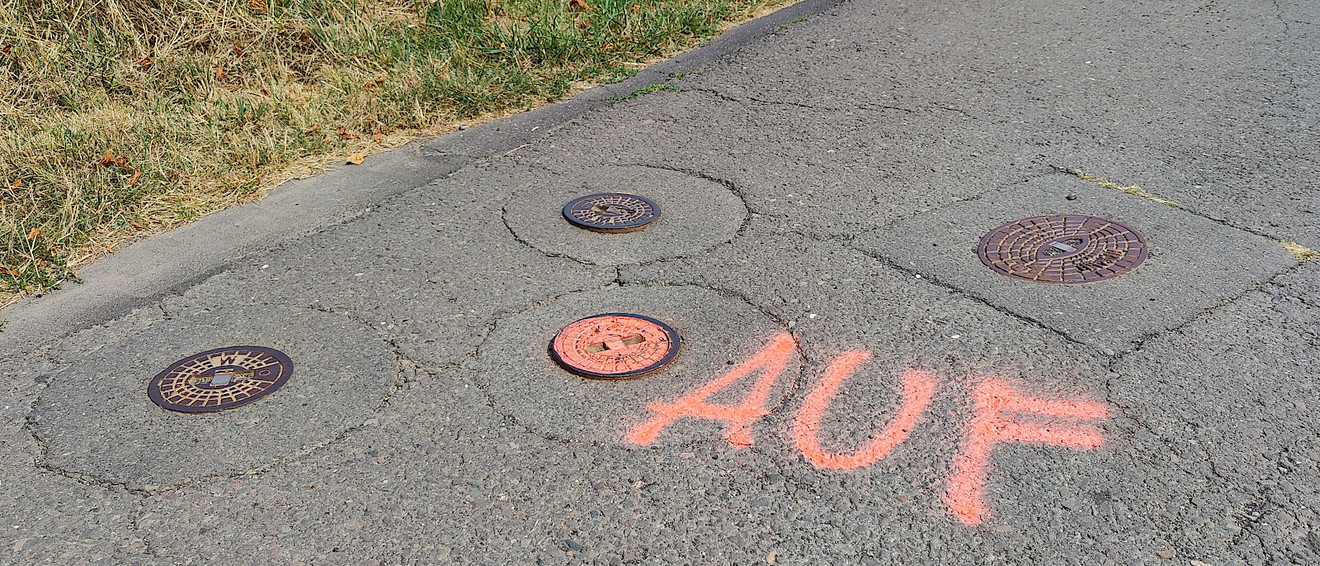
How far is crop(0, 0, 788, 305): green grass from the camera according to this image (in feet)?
15.8

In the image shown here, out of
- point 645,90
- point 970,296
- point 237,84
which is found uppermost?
point 970,296

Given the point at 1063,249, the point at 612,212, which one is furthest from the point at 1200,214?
the point at 612,212

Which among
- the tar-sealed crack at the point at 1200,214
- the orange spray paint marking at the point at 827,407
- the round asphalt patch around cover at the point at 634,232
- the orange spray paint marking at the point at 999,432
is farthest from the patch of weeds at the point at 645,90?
the orange spray paint marking at the point at 999,432

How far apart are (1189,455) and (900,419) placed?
2.67 feet

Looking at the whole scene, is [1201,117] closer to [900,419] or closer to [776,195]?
[776,195]

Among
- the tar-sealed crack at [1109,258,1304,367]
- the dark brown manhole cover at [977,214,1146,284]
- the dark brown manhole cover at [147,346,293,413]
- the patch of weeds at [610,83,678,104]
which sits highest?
the dark brown manhole cover at [147,346,293,413]

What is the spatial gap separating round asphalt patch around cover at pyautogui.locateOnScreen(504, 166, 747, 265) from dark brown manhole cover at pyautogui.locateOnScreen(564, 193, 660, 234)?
31mm

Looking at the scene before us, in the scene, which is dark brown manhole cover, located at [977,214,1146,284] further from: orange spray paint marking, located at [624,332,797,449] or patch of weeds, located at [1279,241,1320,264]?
orange spray paint marking, located at [624,332,797,449]

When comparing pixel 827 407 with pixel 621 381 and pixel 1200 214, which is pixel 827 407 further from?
pixel 1200 214

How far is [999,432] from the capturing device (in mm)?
2990

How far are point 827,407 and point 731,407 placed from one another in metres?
0.31

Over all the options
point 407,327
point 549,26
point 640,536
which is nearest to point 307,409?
point 407,327

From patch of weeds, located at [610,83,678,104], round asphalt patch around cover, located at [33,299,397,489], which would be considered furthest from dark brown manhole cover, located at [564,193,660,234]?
patch of weeds, located at [610,83,678,104]

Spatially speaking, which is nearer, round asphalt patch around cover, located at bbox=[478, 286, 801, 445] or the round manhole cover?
round asphalt patch around cover, located at bbox=[478, 286, 801, 445]
